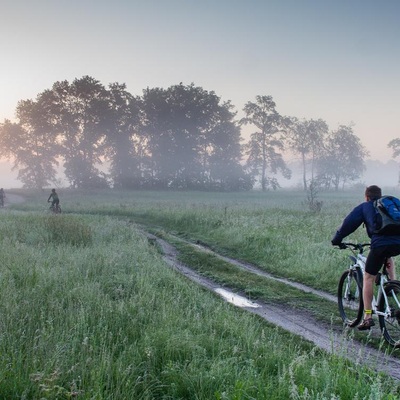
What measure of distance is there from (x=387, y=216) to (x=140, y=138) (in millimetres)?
68013

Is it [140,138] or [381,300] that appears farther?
[140,138]

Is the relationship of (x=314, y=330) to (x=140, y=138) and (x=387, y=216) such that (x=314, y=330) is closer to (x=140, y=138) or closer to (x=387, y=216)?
(x=387, y=216)

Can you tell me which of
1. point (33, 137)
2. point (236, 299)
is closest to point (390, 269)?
point (236, 299)

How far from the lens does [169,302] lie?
23.7 ft

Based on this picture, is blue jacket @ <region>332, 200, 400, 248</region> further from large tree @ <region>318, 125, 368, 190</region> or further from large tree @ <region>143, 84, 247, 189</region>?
large tree @ <region>318, 125, 368, 190</region>

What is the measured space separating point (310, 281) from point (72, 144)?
6151 centimetres

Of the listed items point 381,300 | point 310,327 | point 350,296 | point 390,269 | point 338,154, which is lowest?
point 310,327

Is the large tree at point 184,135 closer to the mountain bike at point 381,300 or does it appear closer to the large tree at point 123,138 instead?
the large tree at point 123,138

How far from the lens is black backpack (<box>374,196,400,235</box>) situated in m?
6.01

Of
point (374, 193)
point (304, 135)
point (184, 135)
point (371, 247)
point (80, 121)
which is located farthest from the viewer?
point (304, 135)

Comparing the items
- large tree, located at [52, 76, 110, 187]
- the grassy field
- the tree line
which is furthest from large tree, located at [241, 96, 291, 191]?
the grassy field

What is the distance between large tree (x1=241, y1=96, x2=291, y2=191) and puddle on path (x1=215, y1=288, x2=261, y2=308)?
65.8m

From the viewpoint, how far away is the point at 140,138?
71500 millimetres

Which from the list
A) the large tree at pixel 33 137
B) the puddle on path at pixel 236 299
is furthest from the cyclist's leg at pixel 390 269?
the large tree at pixel 33 137
